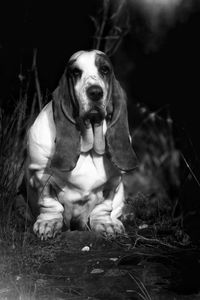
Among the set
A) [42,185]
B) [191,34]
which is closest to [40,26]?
[191,34]

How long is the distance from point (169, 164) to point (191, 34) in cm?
162

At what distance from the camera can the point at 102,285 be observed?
391 cm

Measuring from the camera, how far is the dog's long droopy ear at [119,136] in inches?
203

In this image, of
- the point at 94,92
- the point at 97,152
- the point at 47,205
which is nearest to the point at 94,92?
the point at 94,92

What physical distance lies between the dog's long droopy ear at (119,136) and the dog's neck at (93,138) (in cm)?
5

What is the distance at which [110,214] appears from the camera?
213 inches

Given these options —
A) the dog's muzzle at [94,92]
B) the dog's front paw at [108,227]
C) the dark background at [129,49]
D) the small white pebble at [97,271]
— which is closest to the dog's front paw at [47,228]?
the dog's front paw at [108,227]

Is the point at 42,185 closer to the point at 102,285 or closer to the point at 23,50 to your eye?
the point at 102,285

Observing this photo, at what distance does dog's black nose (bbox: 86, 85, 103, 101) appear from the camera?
4.82 metres

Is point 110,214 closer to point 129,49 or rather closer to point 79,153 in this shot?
point 79,153

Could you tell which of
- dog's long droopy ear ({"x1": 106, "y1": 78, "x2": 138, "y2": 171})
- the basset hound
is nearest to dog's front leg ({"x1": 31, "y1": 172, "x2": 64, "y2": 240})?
the basset hound

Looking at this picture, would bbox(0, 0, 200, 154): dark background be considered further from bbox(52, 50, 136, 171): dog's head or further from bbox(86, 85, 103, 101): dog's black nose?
bbox(86, 85, 103, 101): dog's black nose

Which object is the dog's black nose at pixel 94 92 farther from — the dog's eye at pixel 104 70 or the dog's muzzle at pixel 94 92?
the dog's eye at pixel 104 70

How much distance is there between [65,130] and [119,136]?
407 mm
